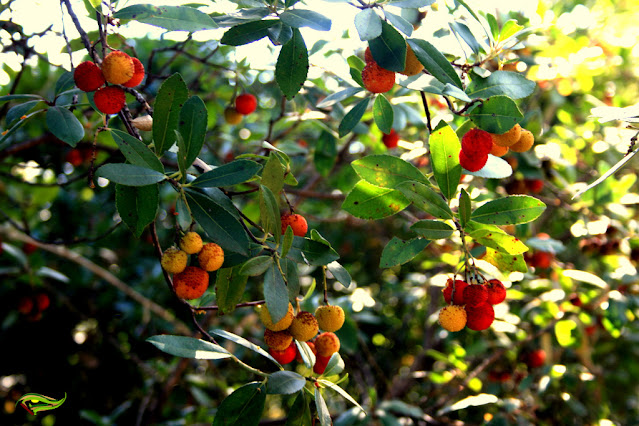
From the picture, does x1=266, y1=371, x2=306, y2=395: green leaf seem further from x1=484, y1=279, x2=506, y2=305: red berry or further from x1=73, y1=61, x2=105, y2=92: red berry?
x1=73, y1=61, x2=105, y2=92: red berry

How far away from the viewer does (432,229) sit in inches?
36.1

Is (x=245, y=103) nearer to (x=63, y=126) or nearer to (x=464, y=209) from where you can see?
(x=63, y=126)

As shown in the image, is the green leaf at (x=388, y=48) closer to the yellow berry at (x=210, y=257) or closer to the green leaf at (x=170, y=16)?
the green leaf at (x=170, y=16)

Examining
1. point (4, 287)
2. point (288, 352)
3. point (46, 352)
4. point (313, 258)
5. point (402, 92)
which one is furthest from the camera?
point (46, 352)

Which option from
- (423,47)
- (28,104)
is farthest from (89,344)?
(423,47)

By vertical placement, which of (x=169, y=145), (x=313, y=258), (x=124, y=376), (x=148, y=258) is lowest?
(x=124, y=376)

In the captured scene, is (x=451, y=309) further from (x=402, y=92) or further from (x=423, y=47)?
(x=402, y=92)

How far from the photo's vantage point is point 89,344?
2.52 m

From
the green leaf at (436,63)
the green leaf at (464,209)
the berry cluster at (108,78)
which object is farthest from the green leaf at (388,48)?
the berry cluster at (108,78)

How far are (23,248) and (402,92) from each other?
2.02m

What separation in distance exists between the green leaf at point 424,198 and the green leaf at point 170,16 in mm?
490

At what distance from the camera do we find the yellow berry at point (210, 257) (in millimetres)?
888

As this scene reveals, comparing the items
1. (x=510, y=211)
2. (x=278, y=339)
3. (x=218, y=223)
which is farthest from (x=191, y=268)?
(x=510, y=211)

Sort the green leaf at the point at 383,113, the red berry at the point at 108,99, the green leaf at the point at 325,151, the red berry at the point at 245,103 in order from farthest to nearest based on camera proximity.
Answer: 1. the green leaf at the point at 325,151
2. the red berry at the point at 245,103
3. the green leaf at the point at 383,113
4. the red berry at the point at 108,99
